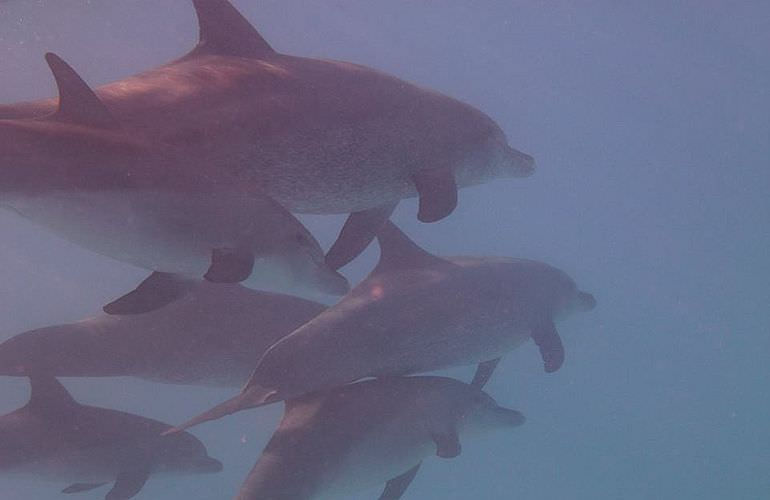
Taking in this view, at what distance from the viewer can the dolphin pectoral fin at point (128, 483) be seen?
1087 centimetres

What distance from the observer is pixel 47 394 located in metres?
9.91

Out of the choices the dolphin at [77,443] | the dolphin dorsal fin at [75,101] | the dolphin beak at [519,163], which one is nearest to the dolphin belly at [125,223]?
the dolphin dorsal fin at [75,101]

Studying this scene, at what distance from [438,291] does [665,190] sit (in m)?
55.5

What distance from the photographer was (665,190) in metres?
61.4

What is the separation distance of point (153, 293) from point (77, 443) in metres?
5.08

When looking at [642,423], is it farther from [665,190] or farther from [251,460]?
[251,460]

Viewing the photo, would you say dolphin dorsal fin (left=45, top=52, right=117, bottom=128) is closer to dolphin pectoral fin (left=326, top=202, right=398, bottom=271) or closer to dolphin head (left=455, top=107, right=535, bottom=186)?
dolphin pectoral fin (left=326, top=202, right=398, bottom=271)

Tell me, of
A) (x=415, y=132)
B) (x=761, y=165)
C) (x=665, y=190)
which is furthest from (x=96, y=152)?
(x=665, y=190)

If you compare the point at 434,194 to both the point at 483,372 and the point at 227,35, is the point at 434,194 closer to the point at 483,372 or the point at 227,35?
the point at 227,35

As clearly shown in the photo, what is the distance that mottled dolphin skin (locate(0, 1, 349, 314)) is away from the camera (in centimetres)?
523

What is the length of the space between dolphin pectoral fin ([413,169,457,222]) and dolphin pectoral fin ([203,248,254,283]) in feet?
6.89

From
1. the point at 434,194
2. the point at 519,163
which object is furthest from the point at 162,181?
the point at 519,163

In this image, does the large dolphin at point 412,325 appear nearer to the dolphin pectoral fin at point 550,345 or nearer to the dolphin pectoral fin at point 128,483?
the dolphin pectoral fin at point 550,345

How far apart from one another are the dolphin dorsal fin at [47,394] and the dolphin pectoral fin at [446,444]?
443 cm
